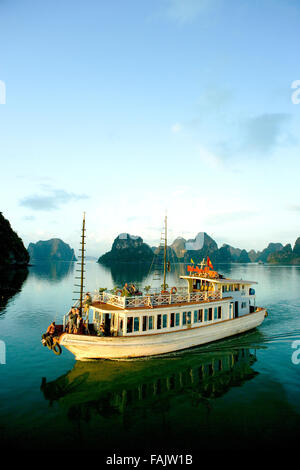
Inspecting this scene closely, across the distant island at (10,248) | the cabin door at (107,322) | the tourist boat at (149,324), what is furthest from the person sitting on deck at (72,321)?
the distant island at (10,248)

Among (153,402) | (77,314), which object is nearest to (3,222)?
(77,314)

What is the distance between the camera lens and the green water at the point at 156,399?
11.5 metres

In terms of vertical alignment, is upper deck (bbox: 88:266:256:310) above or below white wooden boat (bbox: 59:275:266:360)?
above

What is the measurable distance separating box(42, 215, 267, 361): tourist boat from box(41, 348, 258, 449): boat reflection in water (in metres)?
1.03

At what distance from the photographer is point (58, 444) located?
1112 cm

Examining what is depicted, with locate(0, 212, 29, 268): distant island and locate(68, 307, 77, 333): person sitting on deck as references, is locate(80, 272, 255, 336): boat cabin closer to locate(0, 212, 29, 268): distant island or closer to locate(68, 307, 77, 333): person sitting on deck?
locate(68, 307, 77, 333): person sitting on deck

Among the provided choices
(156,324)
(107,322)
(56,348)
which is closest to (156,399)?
(156,324)

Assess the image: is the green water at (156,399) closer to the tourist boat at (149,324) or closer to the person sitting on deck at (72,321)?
the tourist boat at (149,324)

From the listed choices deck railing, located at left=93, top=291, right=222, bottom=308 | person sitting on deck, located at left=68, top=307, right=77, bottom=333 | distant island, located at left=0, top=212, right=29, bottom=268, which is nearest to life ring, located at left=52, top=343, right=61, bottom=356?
person sitting on deck, located at left=68, top=307, right=77, bottom=333

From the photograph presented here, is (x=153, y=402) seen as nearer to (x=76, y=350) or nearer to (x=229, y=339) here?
(x=76, y=350)

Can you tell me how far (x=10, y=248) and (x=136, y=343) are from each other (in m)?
117

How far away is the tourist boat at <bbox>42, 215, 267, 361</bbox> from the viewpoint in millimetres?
18109

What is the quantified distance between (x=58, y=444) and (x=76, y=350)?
723cm

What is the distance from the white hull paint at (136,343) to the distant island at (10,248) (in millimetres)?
105088
